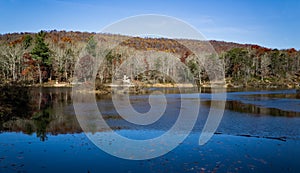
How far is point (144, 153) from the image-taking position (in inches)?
408

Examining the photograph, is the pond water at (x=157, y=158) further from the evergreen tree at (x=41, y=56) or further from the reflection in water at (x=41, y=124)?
the evergreen tree at (x=41, y=56)

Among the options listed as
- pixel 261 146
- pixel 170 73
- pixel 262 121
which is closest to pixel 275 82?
pixel 170 73

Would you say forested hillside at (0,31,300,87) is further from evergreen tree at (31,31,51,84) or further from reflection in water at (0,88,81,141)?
reflection in water at (0,88,81,141)

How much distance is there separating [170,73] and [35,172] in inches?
2789

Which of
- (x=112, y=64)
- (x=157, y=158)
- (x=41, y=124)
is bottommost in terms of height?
(x=157, y=158)

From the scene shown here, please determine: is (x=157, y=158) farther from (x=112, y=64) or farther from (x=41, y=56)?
(x=112, y=64)

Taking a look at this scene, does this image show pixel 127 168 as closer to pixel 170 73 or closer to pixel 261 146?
pixel 261 146

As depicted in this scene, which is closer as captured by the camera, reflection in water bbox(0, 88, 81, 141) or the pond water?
the pond water

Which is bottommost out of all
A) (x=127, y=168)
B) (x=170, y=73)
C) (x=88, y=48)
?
(x=127, y=168)

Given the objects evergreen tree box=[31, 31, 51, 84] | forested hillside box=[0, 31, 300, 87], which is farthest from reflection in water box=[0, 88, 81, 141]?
evergreen tree box=[31, 31, 51, 84]

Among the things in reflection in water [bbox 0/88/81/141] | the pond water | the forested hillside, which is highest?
the forested hillside

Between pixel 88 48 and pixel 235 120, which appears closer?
pixel 235 120

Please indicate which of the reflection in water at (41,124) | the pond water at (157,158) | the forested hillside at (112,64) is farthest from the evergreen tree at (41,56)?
the pond water at (157,158)

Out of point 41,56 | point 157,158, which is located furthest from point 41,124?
point 41,56
